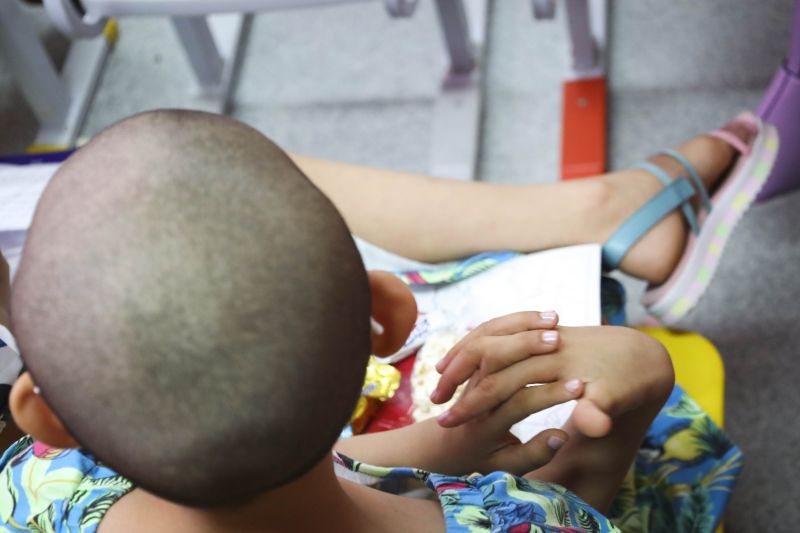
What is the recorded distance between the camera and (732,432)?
1.22m

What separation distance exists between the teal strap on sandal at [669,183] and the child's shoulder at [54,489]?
0.67 meters

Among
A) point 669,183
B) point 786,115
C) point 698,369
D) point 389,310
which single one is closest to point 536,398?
point 389,310

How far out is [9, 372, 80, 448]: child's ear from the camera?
513 mm

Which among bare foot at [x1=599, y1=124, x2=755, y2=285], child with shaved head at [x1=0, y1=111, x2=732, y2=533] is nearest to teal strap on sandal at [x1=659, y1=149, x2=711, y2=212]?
bare foot at [x1=599, y1=124, x2=755, y2=285]

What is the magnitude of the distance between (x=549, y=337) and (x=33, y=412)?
37 cm

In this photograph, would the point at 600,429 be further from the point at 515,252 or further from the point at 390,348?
the point at 515,252

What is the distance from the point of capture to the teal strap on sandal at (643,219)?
993mm

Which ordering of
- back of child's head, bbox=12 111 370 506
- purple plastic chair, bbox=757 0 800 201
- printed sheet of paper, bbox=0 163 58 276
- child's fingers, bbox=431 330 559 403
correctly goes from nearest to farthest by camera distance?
back of child's head, bbox=12 111 370 506
child's fingers, bbox=431 330 559 403
printed sheet of paper, bbox=0 163 58 276
purple plastic chair, bbox=757 0 800 201

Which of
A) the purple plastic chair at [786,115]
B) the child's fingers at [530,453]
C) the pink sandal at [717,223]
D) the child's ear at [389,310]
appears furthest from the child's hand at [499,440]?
the purple plastic chair at [786,115]

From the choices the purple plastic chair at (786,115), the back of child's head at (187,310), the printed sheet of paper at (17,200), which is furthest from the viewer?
the purple plastic chair at (786,115)

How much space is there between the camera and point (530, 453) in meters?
0.73

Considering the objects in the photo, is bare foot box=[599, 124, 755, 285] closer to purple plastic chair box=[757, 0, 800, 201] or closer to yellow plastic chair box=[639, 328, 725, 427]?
yellow plastic chair box=[639, 328, 725, 427]

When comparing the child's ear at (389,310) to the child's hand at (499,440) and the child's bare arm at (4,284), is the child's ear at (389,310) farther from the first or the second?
the child's bare arm at (4,284)

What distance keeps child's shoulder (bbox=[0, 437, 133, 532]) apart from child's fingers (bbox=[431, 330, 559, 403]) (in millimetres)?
241
